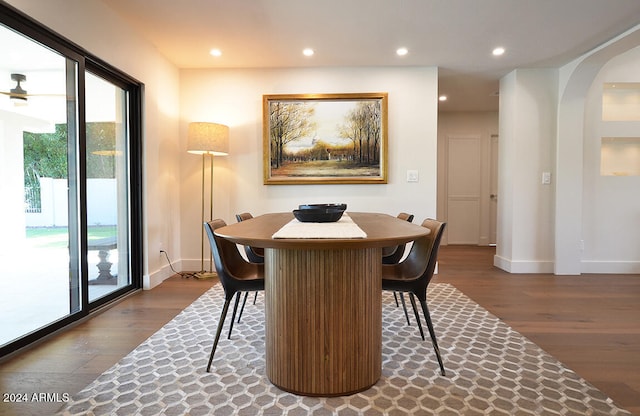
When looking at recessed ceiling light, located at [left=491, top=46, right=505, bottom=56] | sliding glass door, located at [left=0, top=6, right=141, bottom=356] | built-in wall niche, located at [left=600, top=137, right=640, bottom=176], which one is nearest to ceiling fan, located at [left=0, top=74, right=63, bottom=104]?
sliding glass door, located at [left=0, top=6, right=141, bottom=356]

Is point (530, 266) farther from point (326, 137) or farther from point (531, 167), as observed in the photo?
point (326, 137)

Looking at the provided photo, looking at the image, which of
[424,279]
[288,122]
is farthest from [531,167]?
[424,279]

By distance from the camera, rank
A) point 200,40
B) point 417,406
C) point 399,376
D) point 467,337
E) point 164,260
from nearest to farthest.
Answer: point 417,406, point 399,376, point 467,337, point 200,40, point 164,260

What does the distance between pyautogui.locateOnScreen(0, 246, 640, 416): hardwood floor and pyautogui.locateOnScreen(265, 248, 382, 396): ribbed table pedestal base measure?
1.01 metres

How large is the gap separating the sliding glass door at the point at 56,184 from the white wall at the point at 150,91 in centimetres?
12

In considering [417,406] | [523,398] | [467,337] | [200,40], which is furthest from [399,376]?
[200,40]

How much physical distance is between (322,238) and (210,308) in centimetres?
181

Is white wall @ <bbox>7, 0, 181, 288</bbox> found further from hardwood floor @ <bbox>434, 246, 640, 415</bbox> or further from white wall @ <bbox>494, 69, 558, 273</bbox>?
white wall @ <bbox>494, 69, 558, 273</bbox>

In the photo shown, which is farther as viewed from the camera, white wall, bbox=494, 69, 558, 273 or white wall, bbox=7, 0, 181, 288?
white wall, bbox=494, 69, 558, 273

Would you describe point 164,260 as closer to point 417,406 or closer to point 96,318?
point 96,318

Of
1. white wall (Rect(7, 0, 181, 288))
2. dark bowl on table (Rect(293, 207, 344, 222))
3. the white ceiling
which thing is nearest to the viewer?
dark bowl on table (Rect(293, 207, 344, 222))

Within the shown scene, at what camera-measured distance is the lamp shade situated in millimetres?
3486

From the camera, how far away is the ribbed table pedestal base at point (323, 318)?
1.43 meters

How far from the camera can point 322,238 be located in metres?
1.30
